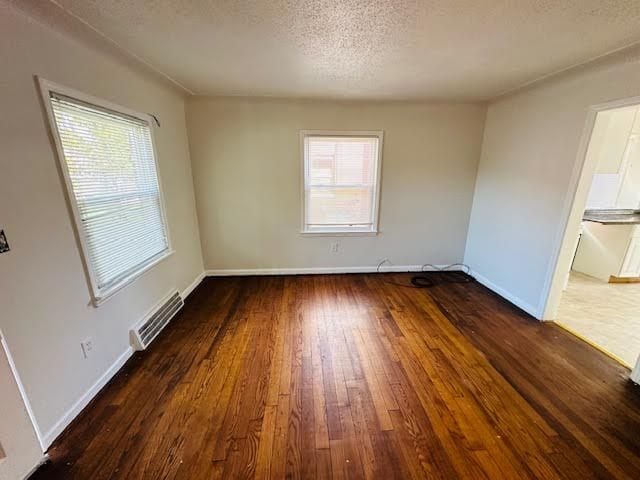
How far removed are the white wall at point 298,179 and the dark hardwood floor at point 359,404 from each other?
118 cm

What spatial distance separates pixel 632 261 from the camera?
347 centimetres

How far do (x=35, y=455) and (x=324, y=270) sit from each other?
9.90 ft

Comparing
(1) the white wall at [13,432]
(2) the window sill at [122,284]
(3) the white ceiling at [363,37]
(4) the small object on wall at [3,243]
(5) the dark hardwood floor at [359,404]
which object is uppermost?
(3) the white ceiling at [363,37]

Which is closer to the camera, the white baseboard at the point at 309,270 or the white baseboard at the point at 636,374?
the white baseboard at the point at 636,374

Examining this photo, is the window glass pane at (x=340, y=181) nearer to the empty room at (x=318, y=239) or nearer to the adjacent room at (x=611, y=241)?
the empty room at (x=318, y=239)

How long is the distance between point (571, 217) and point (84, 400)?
407cm

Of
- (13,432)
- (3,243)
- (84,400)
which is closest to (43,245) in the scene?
(3,243)

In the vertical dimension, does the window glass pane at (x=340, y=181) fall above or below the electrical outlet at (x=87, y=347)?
above

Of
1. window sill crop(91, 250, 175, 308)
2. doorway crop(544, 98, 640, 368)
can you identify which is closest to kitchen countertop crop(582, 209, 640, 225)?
doorway crop(544, 98, 640, 368)

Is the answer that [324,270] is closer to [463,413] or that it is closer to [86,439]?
[463,413]

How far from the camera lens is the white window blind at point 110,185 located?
5.43ft

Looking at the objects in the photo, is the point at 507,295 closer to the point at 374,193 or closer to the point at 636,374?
the point at 636,374

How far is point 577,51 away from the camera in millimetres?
1835

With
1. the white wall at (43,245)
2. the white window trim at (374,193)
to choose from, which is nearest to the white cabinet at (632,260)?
the white window trim at (374,193)
